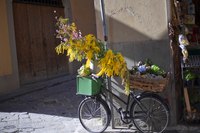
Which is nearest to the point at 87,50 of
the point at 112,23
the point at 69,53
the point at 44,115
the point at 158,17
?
the point at 69,53

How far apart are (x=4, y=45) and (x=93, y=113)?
5.46 metres

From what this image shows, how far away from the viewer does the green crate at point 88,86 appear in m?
6.12

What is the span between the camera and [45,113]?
841 cm

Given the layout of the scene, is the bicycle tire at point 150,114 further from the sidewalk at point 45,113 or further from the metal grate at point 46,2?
the metal grate at point 46,2

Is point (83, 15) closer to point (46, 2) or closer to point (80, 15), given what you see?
point (80, 15)

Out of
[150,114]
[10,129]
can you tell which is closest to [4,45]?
[10,129]

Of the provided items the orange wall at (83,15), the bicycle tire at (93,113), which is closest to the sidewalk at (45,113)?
the bicycle tire at (93,113)

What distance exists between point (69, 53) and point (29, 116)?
2.63m

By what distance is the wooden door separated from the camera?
39.5 ft

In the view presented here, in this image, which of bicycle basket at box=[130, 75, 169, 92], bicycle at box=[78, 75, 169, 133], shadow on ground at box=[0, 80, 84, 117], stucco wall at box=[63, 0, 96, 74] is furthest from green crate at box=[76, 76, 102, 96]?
stucco wall at box=[63, 0, 96, 74]

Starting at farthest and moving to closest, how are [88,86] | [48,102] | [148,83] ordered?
[48,102] < [88,86] < [148,83]

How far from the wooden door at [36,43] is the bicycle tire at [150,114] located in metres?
6.33

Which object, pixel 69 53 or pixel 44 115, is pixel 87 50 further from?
pixel 44 115

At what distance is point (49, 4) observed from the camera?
13711 millimetres
